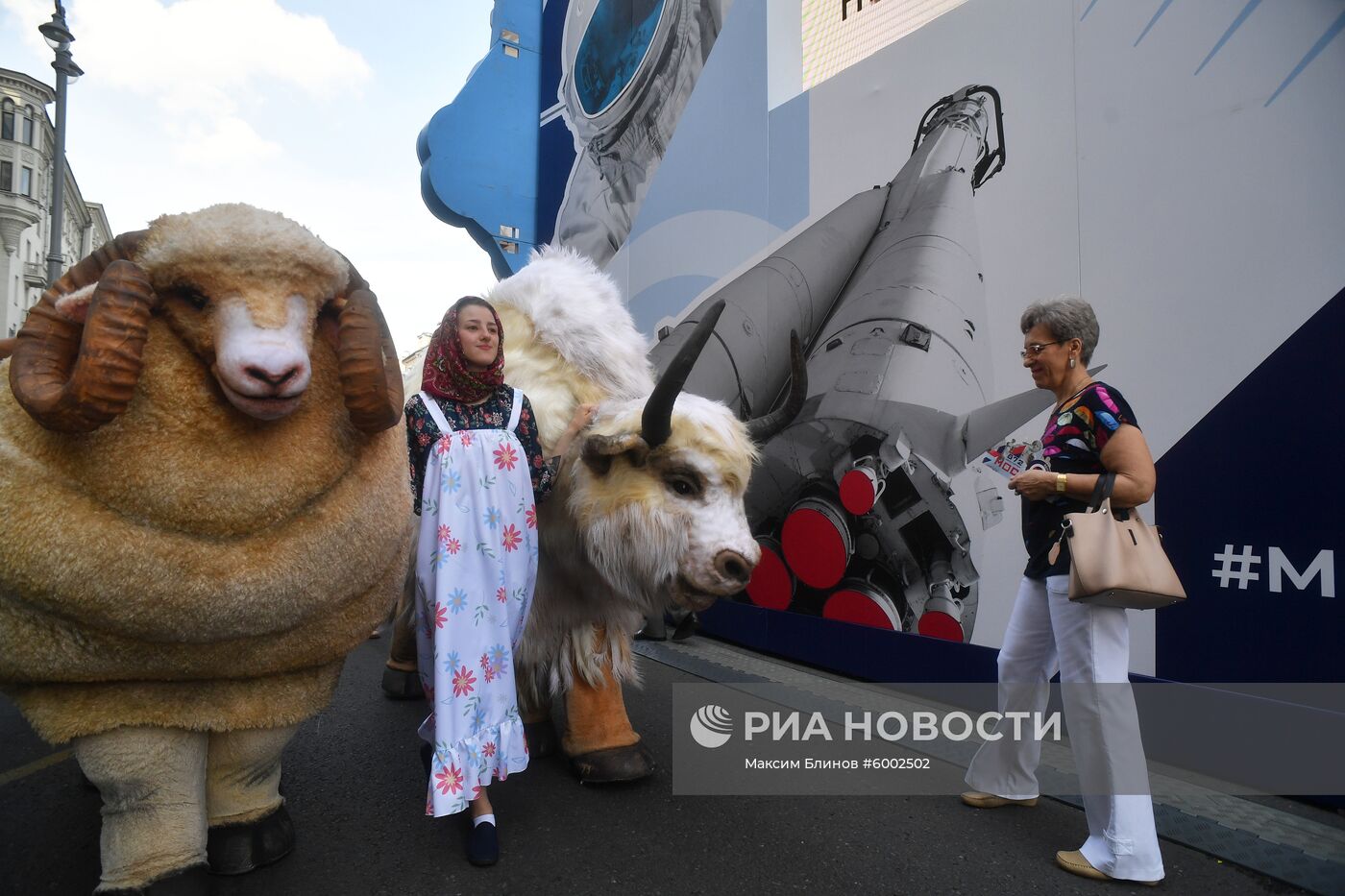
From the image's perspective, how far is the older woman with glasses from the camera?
6.98 ft

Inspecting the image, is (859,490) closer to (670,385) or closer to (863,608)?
(863,608)

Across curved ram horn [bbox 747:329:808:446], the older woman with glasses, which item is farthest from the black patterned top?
curved ram horn [bbox 747:329:808:446]

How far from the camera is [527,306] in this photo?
3.12 metres

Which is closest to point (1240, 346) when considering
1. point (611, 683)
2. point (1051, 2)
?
point (1051, 2)

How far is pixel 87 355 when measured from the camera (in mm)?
1547

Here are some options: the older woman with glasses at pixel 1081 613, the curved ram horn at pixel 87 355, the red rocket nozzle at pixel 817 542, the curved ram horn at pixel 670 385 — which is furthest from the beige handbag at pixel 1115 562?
the curved ram horn at pixel 87 355

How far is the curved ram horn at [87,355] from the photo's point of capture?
5.08ft

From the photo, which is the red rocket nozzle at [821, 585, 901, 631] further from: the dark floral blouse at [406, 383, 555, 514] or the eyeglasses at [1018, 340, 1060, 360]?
the dark floral blouse at [406, 383, 555, 514]

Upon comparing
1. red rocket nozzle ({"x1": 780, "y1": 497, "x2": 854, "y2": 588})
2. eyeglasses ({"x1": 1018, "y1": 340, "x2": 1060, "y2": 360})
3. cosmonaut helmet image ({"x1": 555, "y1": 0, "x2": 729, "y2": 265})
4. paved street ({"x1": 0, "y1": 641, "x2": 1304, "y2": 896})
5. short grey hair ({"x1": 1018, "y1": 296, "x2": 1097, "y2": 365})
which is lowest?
paved street ({"x1": 0, "y1": 641, "x2": 1304, "y2": 896})

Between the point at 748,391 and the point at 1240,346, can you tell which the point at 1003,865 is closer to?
the point at 1240,346

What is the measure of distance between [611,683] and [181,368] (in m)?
1.79

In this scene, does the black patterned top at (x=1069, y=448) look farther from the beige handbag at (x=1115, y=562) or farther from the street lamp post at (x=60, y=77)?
the street lamp post at (x=60, y=77)

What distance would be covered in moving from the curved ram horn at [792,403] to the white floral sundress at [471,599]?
0.89m

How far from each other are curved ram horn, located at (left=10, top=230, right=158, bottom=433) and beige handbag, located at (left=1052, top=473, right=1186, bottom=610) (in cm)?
234
